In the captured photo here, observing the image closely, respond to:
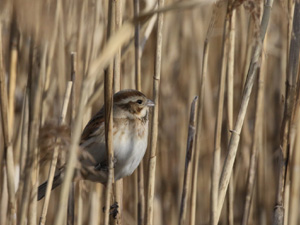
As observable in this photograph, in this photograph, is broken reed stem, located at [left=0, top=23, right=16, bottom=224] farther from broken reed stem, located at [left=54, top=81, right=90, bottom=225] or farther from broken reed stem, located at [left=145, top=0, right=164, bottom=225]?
broken reed stem, located at [left=145, top=0, right=164, bottom=225]

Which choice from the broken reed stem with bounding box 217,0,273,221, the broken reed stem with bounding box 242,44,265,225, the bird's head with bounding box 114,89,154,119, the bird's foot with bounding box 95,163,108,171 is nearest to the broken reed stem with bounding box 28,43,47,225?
the bird's foot with bounding box 95,163,108,171

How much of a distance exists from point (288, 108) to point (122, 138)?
717mm

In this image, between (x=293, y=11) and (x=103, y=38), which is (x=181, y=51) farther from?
(x=293, y=11)

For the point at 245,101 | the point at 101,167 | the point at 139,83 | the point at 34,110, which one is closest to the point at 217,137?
the point at 245,101

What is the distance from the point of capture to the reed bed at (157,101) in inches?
62.9

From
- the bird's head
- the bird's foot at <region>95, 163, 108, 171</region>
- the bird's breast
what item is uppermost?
the bird's head

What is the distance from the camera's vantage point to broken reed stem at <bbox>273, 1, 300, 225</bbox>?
1.99 m

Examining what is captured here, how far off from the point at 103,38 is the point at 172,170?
960 millimetres

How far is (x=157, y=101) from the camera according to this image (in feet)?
6.45

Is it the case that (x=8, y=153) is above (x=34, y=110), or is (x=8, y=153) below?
below

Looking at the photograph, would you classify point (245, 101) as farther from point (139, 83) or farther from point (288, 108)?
point (139, 83)

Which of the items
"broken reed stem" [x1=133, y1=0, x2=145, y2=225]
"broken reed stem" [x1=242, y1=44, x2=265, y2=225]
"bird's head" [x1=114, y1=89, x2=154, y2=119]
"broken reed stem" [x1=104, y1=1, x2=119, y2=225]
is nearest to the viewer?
"broken reed stem" [x1=104, y1=1, x2=119, y2=225]

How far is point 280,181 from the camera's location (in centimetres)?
208

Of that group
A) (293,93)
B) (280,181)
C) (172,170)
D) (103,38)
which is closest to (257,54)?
(293,93)
